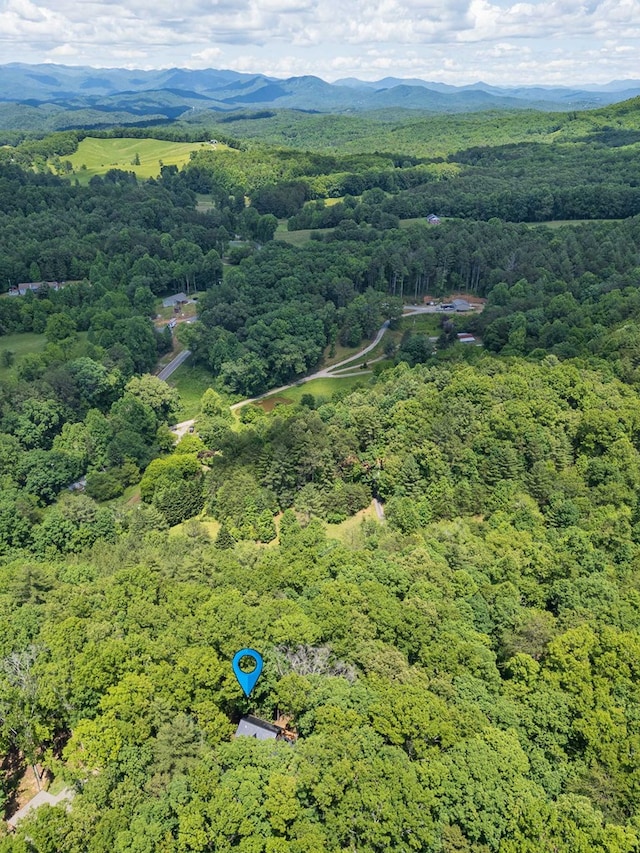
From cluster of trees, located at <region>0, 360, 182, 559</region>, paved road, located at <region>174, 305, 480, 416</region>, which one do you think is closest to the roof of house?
cluster of trees, located at <region>0, 360, 182, 559</region>

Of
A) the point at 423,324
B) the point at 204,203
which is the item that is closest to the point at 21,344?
the point at 423,324

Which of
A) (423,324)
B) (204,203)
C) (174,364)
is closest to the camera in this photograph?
(174,364)

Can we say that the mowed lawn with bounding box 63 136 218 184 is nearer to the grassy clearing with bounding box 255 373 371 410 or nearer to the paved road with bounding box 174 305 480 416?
the paved road with bounding box 174 305 480 416

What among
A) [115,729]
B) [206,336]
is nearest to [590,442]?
[115,729]

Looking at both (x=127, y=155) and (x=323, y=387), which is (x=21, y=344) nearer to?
(x=323, y=387)

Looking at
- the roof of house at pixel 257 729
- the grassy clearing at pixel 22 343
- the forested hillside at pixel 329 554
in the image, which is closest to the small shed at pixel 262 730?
the roof of house at pixel 257 729

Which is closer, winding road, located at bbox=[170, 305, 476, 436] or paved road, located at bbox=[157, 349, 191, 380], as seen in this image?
winding road, located at bbox=[170, 305, 476, 436]

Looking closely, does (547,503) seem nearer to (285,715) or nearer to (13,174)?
(285,715)
